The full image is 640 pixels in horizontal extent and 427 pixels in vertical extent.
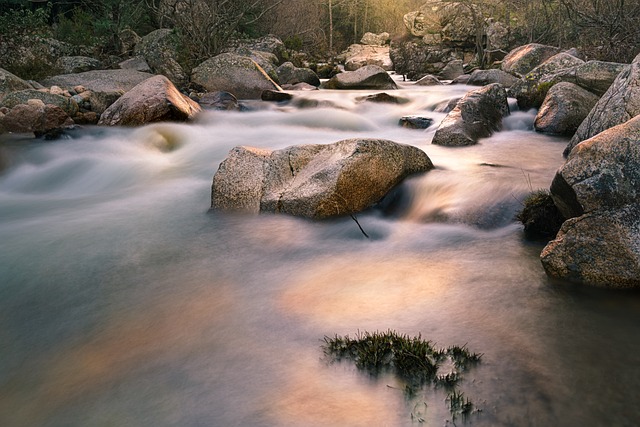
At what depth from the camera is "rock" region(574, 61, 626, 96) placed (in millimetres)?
9469

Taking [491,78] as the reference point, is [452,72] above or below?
below

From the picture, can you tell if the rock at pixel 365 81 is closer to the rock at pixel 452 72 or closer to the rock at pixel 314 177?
the rock at pixel 452 72

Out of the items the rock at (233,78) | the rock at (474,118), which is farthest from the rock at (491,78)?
the rock at (233,78)

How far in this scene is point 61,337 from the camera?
A: 11.8ft

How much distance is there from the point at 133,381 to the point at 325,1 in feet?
161

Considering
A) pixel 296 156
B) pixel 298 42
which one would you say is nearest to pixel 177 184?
pixel 296 156

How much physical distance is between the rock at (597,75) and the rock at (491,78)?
18.2ft

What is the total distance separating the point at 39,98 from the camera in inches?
447

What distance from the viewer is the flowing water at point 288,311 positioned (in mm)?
2686

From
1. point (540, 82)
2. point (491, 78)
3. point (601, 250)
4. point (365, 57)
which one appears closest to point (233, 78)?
point (491, 78)

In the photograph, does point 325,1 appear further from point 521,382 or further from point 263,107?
point 521,382

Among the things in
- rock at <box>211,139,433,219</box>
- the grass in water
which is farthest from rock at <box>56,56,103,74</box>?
the grass in water

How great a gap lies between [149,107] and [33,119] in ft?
8.61

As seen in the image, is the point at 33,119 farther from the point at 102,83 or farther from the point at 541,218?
the point at 541,218
